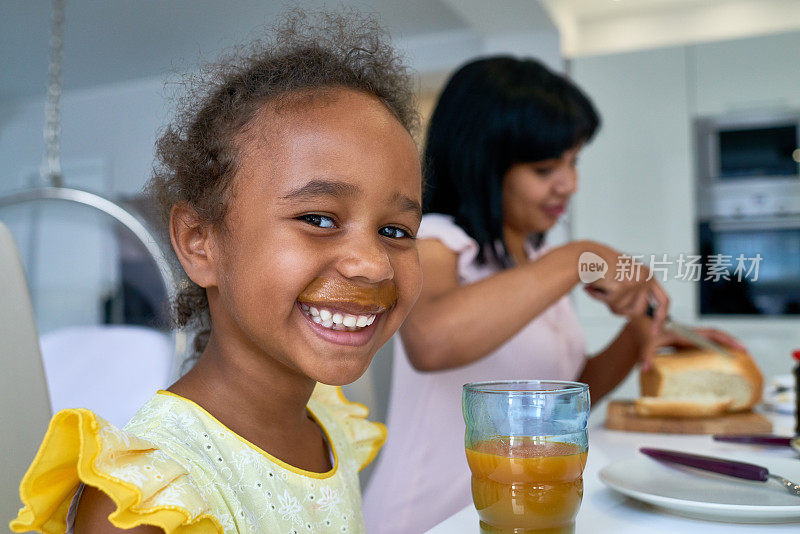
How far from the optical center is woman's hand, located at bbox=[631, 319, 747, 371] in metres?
1.35

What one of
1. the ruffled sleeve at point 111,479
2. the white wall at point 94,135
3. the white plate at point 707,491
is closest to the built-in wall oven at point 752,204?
the white plate at point 707,491

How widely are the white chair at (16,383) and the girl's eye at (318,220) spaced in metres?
0.39

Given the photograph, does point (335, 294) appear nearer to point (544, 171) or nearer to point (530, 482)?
point (530, 482)

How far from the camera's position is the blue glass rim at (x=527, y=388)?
0.49 metres

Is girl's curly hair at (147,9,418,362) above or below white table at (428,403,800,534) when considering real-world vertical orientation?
above

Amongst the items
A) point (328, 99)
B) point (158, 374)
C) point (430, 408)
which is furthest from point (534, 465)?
point (158, 374)

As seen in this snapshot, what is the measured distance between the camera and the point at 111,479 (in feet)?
1.44

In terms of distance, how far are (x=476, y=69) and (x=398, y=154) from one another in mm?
762

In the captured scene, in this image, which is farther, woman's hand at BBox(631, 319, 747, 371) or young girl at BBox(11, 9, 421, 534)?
woman's hand at BBox(631, 319, 747, 371)

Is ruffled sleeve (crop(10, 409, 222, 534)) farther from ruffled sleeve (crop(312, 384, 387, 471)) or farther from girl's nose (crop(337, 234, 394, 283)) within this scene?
ruffled sleeve (crop(312, 384, 387, 471))

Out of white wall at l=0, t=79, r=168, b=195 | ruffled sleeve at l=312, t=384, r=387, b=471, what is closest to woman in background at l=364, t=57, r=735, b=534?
ruffled sleeve at l=312, t=384, r=387, b=471

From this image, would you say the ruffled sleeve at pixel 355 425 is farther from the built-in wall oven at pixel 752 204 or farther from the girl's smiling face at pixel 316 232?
the built-in wall oven at pixel 752 204

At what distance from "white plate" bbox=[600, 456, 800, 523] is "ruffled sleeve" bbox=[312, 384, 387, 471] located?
0.89 feet

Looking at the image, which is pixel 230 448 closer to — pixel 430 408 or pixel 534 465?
pixel 534 465
